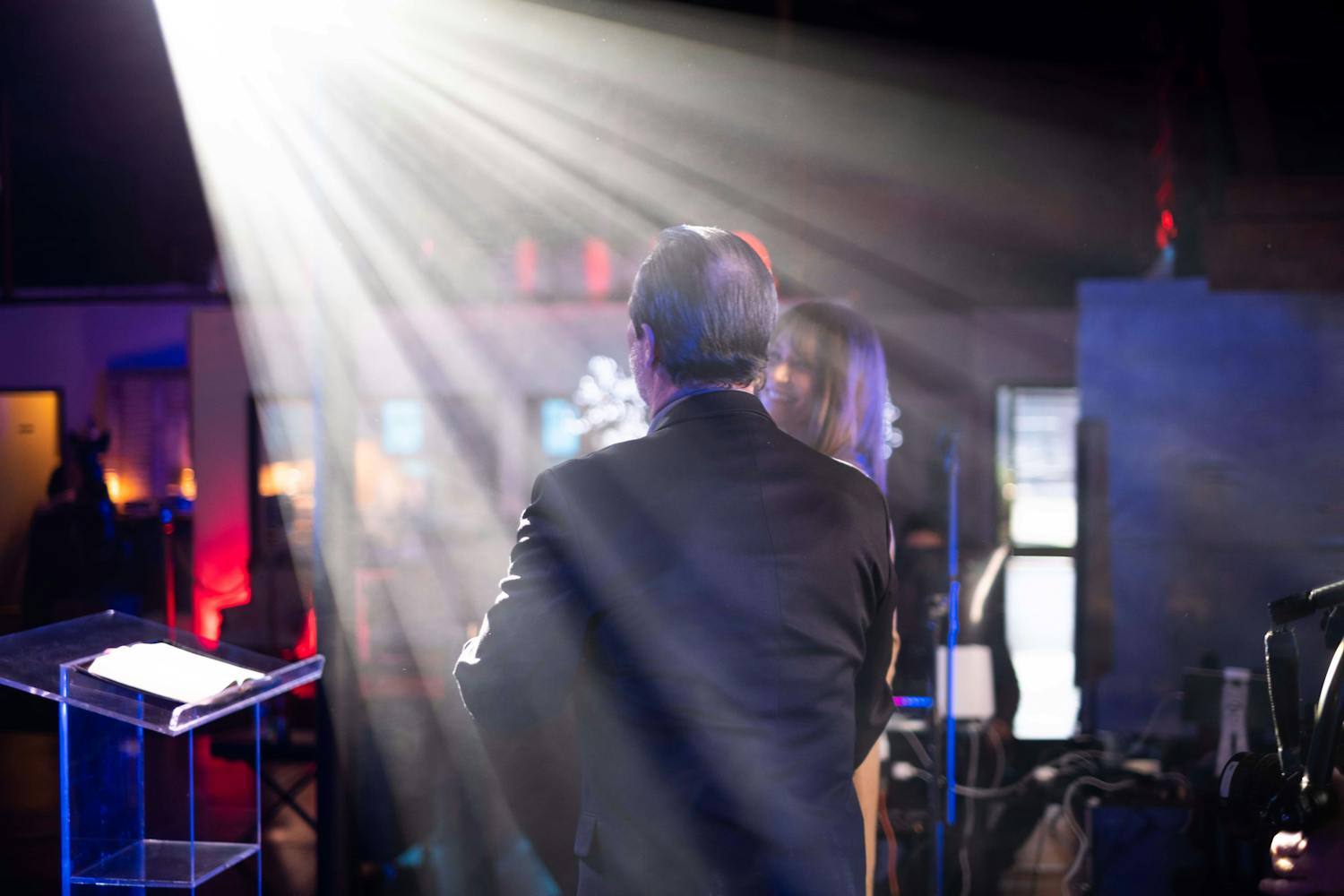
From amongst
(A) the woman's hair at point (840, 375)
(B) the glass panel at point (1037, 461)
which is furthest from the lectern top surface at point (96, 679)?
(B) the glass panel at point (1037, 461)

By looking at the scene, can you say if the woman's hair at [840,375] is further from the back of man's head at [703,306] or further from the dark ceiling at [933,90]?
the dark ceiling at [933,90]

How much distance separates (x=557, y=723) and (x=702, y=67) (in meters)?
4.58

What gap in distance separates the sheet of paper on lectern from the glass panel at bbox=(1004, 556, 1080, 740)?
5.54 meters

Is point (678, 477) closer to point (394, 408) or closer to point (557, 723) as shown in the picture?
point (557, 723)

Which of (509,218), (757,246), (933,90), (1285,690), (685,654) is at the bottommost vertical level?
(1285,690)

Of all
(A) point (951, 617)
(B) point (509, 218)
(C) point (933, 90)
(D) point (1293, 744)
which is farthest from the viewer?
(B) point (509, 218)

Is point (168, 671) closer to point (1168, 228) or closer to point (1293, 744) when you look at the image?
point (1293, 744)

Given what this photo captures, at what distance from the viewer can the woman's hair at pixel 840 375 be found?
2.01 metres

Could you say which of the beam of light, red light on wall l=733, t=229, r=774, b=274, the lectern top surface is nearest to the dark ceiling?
the beam of light

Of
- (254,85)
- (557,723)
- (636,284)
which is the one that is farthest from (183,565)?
(636,284)

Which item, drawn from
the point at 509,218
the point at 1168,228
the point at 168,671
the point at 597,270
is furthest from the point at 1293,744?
the point at 597,270

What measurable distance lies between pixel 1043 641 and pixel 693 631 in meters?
8.70

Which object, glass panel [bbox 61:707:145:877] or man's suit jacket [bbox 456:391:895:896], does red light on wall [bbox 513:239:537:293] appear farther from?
man's suit jacket [bbox 456:391:895:896]

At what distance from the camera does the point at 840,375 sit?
201cm
